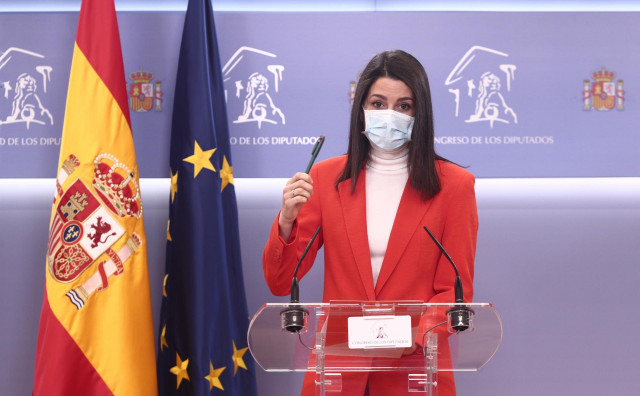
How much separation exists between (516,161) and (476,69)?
49 cm

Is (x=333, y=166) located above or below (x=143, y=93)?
below

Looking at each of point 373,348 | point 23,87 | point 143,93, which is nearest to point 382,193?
point 373,348

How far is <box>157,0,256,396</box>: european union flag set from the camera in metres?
3.12

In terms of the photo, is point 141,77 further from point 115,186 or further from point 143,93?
point 115,186

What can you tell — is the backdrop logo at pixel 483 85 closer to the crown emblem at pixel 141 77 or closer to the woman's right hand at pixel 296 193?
the crown emblem at pixel 141 77

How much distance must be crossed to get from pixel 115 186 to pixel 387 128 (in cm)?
133

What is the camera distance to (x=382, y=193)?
2.28 m

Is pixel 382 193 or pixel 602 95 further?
pixel 602 95

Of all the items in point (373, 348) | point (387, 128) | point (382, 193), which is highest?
point (387, 128)

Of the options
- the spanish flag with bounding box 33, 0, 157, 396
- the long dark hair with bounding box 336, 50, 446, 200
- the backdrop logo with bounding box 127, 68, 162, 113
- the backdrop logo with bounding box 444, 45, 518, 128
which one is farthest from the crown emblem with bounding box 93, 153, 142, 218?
the backdrop logo with bounding box 444, 45, 518, 128

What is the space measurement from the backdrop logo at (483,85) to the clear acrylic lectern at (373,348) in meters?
Answer: 2.11

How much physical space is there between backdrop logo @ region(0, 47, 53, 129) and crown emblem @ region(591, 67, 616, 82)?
8.80 feet

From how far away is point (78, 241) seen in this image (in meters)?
2.95

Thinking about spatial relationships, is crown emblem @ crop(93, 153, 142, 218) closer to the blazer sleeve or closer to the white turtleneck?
the blazer sleeve
